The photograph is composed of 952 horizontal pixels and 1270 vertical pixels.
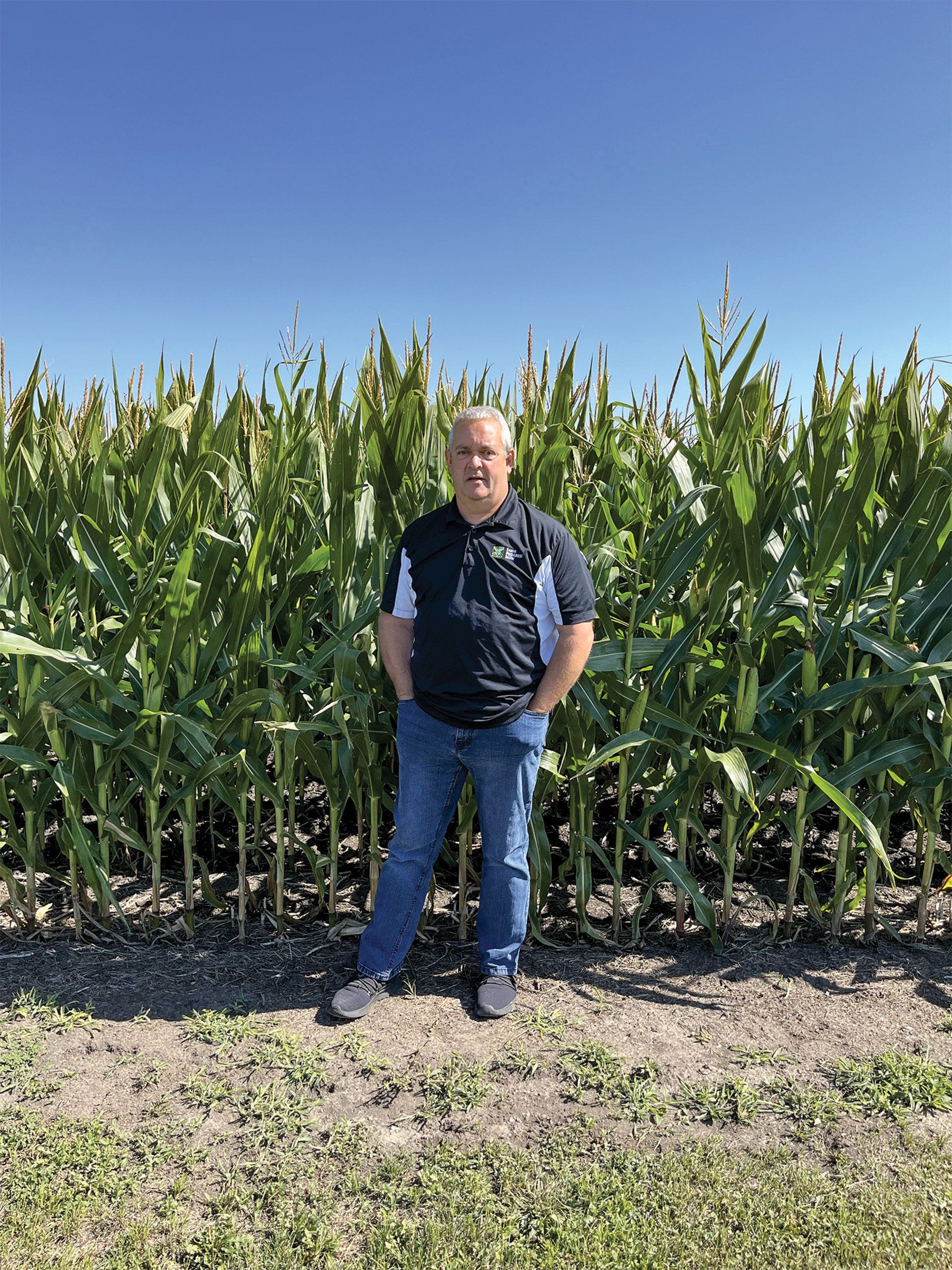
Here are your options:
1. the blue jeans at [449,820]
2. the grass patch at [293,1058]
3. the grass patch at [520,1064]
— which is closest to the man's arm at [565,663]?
the blue jeans at [449,820]

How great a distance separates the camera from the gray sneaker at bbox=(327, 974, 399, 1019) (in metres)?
3.09

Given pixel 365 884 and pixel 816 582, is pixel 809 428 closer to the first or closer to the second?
pixel 816 582

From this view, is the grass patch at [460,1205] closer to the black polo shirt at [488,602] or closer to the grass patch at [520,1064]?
the grass patch at [520,1064]

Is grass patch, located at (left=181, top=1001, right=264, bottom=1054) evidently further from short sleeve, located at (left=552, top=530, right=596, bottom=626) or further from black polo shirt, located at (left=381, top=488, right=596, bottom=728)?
short sleeve, located at (left=552, top=530, right=596, bottom=626)

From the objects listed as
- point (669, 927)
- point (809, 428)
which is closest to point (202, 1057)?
point (669, 927)

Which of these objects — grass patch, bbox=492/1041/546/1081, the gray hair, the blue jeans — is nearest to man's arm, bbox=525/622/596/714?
the blue jeans

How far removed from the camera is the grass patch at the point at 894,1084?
271 centimetres

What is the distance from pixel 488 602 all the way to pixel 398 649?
393 mm

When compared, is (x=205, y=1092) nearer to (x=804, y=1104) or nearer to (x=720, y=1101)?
(x=720, y=1101)

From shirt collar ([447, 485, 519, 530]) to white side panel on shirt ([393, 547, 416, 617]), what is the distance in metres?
0.21

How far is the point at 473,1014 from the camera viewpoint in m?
3.13

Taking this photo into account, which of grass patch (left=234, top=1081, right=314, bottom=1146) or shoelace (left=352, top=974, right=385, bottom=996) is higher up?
shoelace (left=352, top=974, right=385, bottom=996)

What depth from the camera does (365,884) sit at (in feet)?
13.2

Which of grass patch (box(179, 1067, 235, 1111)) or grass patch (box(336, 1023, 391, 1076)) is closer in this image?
grass patch (box(179, 1067, 235, 1111))
